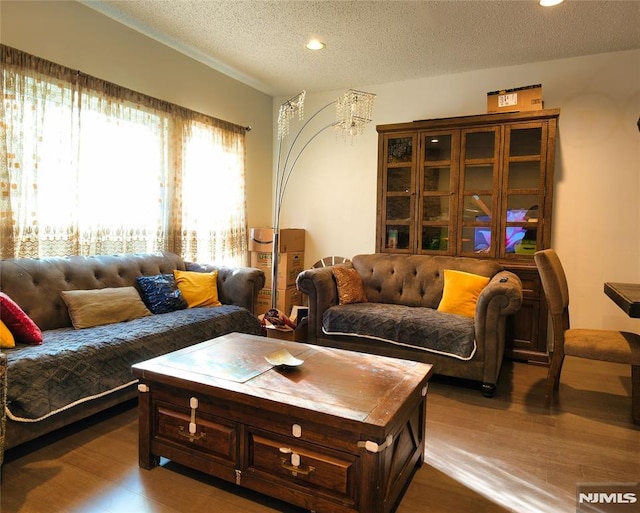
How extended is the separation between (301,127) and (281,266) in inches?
67.0

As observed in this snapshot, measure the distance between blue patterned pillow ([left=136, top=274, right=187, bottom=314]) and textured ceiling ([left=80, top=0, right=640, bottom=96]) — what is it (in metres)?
1.96

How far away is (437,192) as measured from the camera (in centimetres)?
383

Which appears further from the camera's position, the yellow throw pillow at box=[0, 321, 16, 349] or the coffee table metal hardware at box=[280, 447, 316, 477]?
the yellow throw pillow at box=[0, 321, 16, 349]

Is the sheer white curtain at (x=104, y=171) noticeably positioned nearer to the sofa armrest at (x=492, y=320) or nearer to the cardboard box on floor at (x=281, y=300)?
the cardboard box on floor at (x=281, y=300)

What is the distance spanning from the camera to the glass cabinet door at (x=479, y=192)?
3604mm

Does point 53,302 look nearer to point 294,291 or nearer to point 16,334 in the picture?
point 16,334

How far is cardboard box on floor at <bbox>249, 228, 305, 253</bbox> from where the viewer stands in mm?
4402

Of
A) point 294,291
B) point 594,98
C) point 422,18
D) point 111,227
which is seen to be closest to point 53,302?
point 111,227

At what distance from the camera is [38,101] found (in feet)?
8.87

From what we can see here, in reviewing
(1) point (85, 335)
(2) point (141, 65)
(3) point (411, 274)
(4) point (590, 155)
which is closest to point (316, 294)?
(3) point (411, 274)

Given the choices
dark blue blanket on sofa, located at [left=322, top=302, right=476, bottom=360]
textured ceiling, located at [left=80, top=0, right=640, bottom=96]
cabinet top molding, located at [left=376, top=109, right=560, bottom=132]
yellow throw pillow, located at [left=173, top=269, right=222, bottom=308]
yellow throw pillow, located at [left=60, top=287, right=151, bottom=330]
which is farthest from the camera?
cabinet top molding, located at [left=376, top=109, right=560, bottom=132]

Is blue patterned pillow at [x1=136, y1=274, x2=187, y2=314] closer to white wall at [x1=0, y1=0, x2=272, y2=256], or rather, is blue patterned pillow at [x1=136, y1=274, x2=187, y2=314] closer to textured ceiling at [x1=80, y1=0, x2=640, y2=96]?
white wall at [x1=0, y1=0, x2=272, y2=256]

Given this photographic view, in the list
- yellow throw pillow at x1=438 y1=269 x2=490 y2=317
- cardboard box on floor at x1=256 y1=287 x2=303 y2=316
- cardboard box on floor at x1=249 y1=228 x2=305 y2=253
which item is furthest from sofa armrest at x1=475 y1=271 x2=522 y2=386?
cardboard box on floor at x1=249 y1=228 x2=305 y2=253

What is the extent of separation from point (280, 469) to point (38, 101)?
2706 millimetres
